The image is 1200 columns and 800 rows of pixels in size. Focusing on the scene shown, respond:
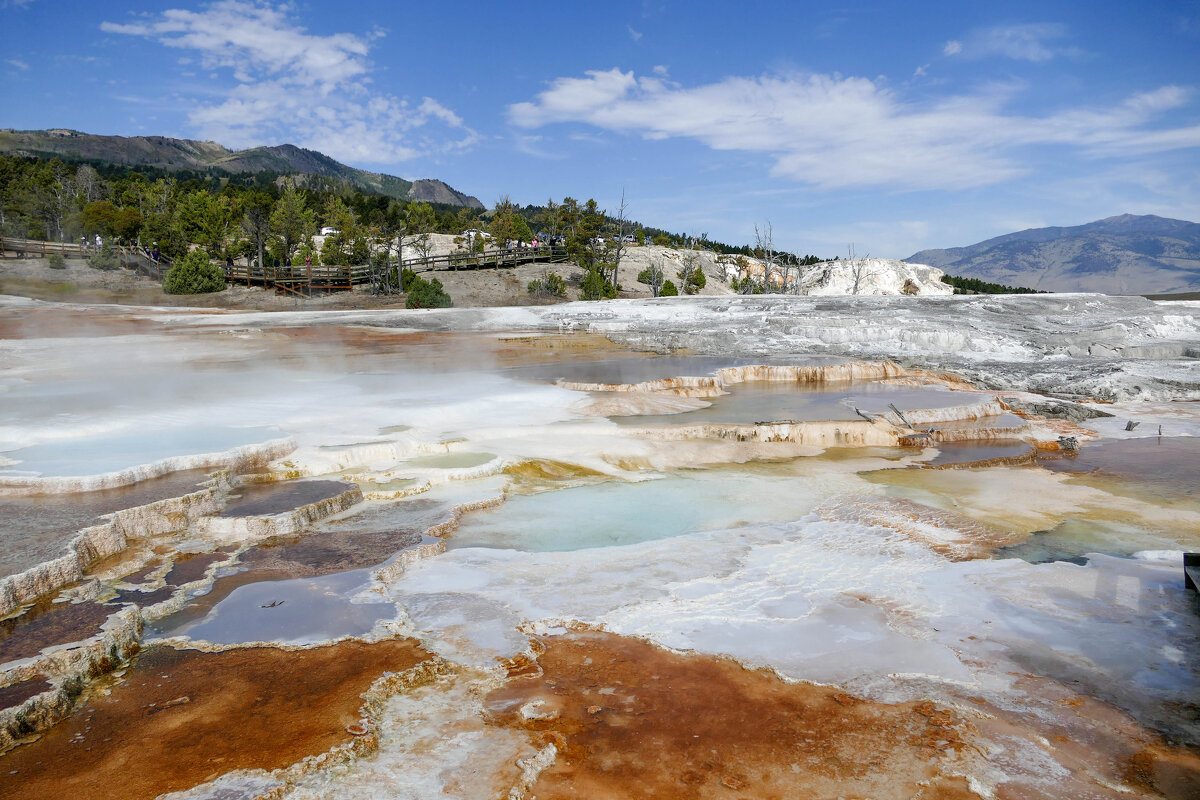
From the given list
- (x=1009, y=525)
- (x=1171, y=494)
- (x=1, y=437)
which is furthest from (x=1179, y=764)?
(x=1, y=437)

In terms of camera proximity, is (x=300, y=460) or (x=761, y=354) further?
(x=761, y=354)

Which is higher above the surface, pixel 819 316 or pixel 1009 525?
pixel 819 316

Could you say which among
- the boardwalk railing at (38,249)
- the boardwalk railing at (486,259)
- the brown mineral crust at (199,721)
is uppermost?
the boardwalk railing at (486,259)

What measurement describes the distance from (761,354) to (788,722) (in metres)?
12.4

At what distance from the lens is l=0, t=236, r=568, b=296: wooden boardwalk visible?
2852 cm

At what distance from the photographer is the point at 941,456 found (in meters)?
7.32

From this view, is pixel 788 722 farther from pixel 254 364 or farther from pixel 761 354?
pixel 761 354

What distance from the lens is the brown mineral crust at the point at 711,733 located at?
7.73 ft

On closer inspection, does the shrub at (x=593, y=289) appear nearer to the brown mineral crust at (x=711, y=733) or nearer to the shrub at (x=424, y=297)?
the shrub at (x=424, y=297)

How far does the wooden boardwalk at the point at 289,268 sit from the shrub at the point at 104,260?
2.16ft

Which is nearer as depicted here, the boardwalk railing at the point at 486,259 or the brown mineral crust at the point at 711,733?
the brown mineral crust at the point at 711,733

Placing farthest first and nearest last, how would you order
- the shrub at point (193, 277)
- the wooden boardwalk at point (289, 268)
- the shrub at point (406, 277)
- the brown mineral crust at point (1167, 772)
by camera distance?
the shrub at point (406, 277), the wooden boardwalk at point (289, 268), the shrub at point (193, 277), the brown mineral crust at point (1167, 772)

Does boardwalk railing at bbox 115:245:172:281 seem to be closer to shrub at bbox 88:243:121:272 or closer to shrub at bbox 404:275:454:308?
shrub at bbox 88:243:121:272

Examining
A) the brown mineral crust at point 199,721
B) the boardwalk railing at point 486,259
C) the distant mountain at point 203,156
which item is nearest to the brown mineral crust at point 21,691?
the brown mineral crust at point 199,721
